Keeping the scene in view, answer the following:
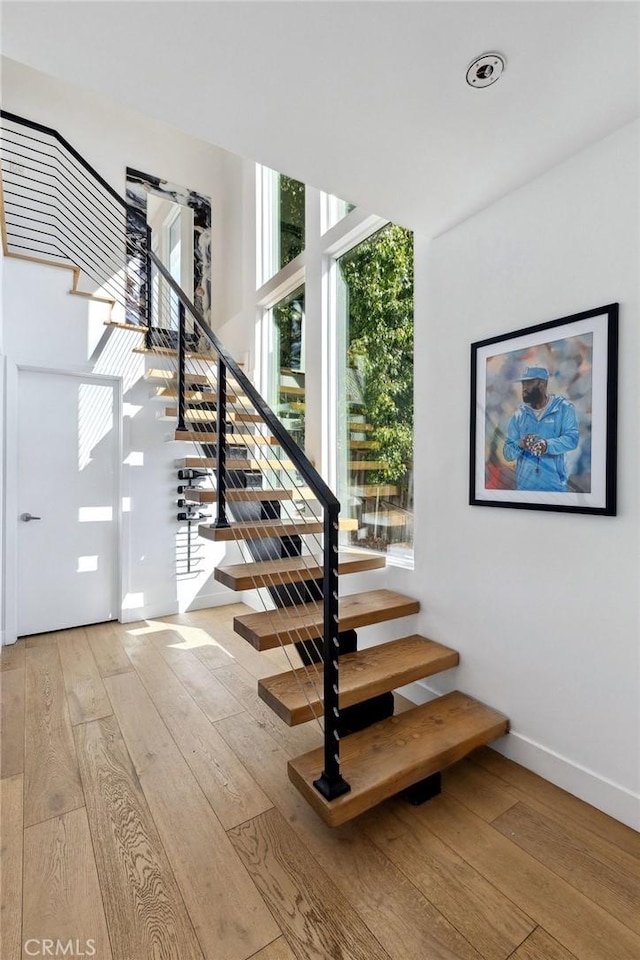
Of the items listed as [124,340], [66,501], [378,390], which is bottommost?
[66,501]

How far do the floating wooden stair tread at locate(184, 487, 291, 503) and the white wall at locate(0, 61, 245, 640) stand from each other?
136 centimetres

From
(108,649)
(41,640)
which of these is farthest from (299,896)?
(41,640)

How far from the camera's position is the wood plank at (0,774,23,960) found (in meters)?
1.23

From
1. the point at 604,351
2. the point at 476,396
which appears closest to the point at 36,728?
the point at 476,396

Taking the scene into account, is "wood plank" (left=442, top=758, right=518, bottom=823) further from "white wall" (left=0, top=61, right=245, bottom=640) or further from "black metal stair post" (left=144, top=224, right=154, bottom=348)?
"black metal stair post" (left=144, top=224, right=154, bottom=348)

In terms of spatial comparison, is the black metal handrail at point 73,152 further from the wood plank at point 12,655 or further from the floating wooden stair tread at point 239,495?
the wood plank at point 12,655

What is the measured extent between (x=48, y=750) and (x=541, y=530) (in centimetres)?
248

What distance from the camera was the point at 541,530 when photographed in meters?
1.94

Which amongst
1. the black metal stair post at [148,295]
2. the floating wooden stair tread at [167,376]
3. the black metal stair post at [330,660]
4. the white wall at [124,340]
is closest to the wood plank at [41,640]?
the white wall at [124,340]

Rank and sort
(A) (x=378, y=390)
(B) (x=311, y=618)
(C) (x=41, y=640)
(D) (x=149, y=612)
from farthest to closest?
(D) (x=149, y=612) < (C) (x=41, y=640) < (A) (x=378, y=390) < (B) (x=311, y=618)

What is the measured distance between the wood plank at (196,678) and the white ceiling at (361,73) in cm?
271

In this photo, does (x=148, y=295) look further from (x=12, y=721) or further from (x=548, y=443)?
(x=548, y=443)

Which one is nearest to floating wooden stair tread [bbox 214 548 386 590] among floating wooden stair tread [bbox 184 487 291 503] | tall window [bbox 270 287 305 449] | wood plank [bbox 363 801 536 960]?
floating wooden stair tread [bbox 184 487 291 503]

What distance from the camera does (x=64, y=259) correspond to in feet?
13.4
